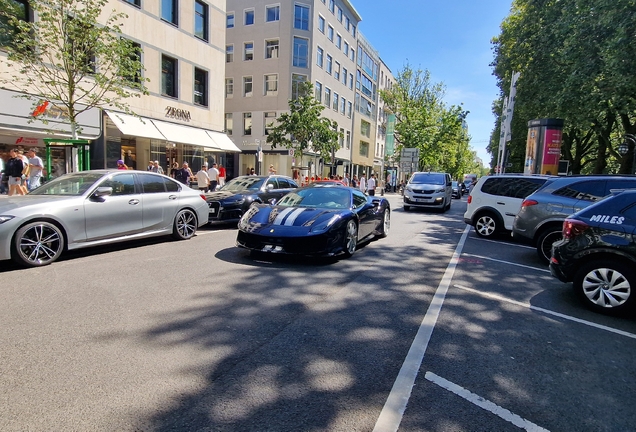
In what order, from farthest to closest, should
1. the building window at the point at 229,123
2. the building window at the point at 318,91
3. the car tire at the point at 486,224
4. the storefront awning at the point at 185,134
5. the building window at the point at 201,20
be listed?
the building window at the point at 318,91 → the building window at the point at 229,123 → the building window at the point at 201,20 → the storefront awning at the point at 185,134 → the car tire at the point at 486,224

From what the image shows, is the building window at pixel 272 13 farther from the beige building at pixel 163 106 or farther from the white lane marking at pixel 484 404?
the white lane marking at pixel 484 404

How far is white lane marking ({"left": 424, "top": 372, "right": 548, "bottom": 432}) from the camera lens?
2.41m

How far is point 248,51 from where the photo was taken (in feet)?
117

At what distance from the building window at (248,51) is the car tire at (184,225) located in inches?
1207

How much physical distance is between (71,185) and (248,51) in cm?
3241

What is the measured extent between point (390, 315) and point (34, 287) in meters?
4.41

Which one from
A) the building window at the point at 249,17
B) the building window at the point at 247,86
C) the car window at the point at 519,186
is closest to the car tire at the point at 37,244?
the car window at the point at 519,186

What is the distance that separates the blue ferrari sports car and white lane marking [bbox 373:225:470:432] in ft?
6.71

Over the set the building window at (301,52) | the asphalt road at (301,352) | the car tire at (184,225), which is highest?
the building window at (301,52)

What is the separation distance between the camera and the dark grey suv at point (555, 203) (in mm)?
7012

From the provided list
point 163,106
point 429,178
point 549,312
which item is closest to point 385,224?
point 549,312

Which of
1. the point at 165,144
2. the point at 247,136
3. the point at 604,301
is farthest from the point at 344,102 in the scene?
the point at 604,301

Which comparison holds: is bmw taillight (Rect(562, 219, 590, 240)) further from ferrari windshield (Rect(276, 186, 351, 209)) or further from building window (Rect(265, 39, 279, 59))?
building window (Rect(265, 39, 279, 59))

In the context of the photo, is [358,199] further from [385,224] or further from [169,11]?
[169,11]
